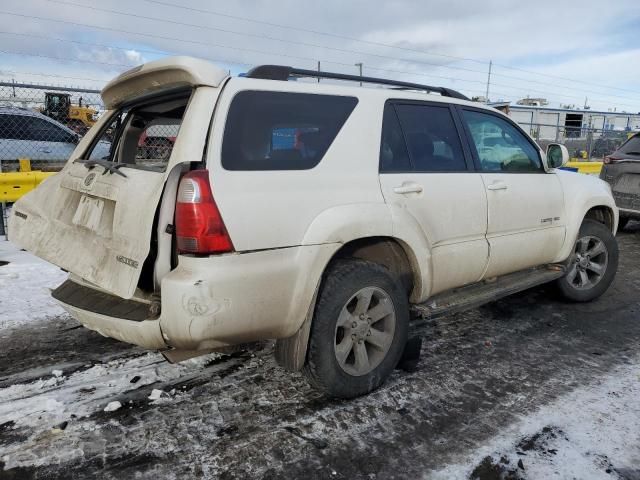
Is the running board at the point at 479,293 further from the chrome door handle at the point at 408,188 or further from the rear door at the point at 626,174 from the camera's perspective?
the rear door at the point at 626,174

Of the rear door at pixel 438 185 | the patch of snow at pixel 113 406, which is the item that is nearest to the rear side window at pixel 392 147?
the rear door at pixel 438 185

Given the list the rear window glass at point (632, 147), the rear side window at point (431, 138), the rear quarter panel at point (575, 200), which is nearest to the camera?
the rear side window at point (431, 138)

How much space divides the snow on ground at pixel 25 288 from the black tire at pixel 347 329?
2811 mm

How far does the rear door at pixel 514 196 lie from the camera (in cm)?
378

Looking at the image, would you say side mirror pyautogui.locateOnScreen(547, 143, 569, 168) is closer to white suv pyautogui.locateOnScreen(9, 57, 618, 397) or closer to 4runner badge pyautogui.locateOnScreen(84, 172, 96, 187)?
white suv pyautogui.locateOnScreen(9, 57, 618, 397)

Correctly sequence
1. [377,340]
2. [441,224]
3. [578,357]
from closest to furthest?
1. [377,340]
2. [441,224]
3. [578,357]

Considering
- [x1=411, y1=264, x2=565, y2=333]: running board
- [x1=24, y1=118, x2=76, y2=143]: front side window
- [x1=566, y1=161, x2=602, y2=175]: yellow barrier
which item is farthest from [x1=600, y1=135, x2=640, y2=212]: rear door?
[x1=24, y1=118, x2=76, y2=143]: front side window

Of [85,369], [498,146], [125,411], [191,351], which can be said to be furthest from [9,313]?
[498,146]

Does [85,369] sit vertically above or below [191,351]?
below

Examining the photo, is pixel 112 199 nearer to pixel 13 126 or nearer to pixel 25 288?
pixel 25 288

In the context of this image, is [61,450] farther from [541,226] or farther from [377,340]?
[541,226]

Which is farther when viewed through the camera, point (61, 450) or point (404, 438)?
point (404, 438)

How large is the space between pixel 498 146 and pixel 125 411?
11.2 ft

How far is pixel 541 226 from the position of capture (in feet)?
13.6
